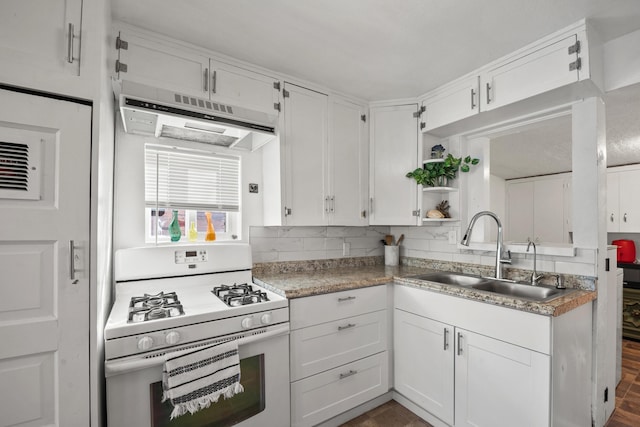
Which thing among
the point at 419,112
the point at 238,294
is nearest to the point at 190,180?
the point at 238,294

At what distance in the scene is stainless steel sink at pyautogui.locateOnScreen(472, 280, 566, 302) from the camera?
186 centimetres

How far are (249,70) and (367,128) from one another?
3.63 ft

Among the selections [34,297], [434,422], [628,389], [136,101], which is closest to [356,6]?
[136,101]

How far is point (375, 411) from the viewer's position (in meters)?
2.15

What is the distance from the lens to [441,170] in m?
2.50

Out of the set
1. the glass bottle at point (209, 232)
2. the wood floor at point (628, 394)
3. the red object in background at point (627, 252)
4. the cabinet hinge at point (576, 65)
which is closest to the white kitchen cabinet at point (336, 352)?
the glass bottle at point (209, 232)

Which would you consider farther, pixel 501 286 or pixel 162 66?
pixel 501 286

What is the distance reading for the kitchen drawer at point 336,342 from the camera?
1830mm

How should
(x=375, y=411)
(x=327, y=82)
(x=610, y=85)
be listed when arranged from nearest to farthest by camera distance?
(x=610, y=85) → (x=375, y=411) → (x=327, y=82)

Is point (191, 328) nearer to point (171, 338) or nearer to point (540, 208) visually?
point (171, 338)

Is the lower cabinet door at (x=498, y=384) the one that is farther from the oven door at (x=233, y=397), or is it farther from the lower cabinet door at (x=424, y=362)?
the oven door at (x=233, y=397)


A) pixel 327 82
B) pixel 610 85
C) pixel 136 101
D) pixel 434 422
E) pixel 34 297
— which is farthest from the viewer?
pixel 327 82

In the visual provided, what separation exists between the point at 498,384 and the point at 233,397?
1.40 meters

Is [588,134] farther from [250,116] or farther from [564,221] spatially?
[564,221]
